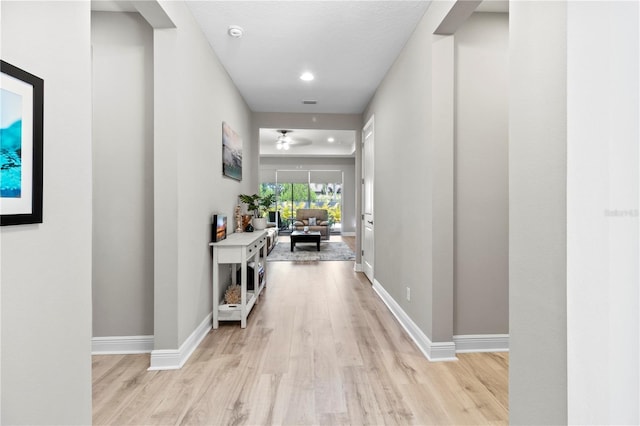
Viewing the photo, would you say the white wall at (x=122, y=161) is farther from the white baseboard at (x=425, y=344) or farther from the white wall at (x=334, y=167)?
the white wall at (x=334, y=167)

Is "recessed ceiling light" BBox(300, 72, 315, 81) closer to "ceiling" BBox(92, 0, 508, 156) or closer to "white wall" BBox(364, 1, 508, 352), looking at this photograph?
"ceiling" BBox(92, 0, 508, 156)

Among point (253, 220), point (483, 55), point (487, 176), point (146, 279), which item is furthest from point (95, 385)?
point (483, 55)

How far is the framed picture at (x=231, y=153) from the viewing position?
329 centimetres

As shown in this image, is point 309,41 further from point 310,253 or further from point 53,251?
point 310,253

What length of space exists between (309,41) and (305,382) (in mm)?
2776

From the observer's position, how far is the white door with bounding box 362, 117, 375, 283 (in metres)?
4.46

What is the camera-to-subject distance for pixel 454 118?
93.3 inches

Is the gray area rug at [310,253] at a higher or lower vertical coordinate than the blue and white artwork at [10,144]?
lower

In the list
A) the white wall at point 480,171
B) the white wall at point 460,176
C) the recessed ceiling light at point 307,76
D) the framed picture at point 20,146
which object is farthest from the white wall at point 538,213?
the recessed ceiling light at point 307,76

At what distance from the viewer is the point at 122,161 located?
2.29m

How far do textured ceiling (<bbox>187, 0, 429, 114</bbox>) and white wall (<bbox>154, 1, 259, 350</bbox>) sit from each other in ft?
0.91
